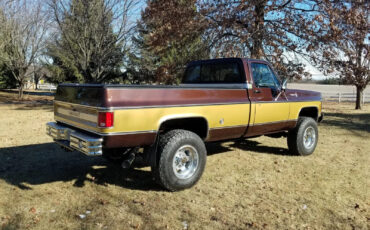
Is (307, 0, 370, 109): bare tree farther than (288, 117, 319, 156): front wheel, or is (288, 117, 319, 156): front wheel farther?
(307, 0, 370, 109): bare tree

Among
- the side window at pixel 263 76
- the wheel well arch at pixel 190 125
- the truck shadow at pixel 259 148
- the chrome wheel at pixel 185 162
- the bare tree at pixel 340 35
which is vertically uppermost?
the bare tree at pixel 340 35

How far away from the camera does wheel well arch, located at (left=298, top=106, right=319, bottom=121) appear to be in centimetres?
643

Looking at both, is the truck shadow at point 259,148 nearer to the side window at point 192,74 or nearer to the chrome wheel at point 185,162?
the side window at point 192,74

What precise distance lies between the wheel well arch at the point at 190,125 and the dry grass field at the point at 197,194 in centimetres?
77

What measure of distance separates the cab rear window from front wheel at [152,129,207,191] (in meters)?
1.53

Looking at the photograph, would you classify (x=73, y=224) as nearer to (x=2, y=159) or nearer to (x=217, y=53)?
(x=2, y=159)

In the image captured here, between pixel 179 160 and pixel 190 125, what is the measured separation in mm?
638

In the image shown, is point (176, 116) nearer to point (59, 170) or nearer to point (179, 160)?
point (179, 160)

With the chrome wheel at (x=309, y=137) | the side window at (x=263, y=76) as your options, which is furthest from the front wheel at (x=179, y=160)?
the chrome wheel at (x=309, y=137)

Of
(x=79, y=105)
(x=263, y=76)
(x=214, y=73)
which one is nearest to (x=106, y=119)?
(x=79, y=105)

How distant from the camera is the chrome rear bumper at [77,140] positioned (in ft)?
11.3

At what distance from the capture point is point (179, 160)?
4172mm

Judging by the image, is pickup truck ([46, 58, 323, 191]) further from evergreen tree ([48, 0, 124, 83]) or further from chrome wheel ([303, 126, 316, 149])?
evergreen tree ([48, 0, 124, 83])

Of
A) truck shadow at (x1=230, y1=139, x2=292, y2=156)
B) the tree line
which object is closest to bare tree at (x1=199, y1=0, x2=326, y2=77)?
the tree line
